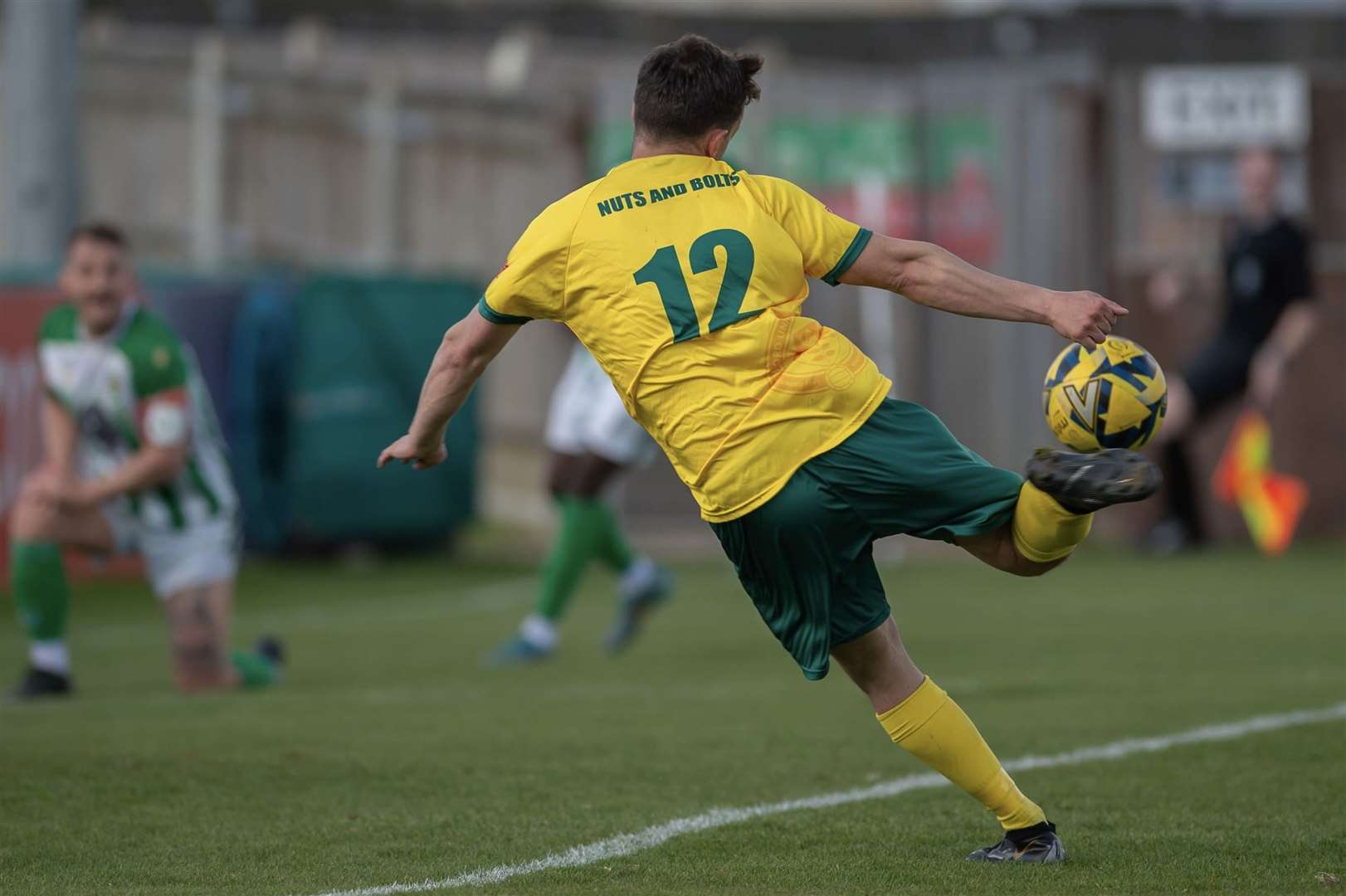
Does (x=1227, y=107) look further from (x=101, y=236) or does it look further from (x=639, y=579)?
(x=101, y=236)

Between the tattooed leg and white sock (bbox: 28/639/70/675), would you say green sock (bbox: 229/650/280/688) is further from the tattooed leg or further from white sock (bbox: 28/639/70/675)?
white sock (bbox: 28/639/70/675)

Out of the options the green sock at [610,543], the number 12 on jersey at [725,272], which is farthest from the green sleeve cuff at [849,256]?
the green sock at [610,543]

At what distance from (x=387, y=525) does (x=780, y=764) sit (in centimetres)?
951

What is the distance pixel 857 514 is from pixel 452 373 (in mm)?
1005

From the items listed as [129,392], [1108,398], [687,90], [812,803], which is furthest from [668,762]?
[129,392]

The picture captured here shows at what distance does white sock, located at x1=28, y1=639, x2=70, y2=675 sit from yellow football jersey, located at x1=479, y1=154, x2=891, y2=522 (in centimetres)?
456

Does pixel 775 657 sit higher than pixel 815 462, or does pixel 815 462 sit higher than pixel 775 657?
pixel 815 462

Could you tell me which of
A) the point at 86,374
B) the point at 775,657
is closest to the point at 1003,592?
the point at 775,657

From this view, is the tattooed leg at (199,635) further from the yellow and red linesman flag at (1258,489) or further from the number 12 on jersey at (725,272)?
the yellow and red linesman flag at (1258,489)

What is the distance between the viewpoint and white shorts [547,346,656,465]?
10.2 meters

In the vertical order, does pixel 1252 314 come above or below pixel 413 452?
below

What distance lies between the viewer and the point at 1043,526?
474cm

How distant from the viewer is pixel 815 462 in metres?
4.80

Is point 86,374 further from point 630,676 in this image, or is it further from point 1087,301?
point 1087,301
